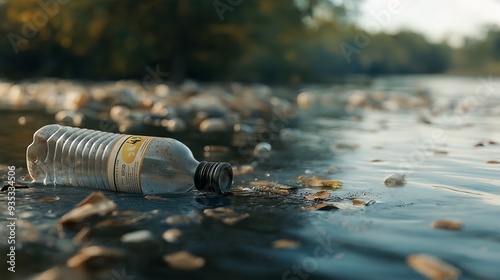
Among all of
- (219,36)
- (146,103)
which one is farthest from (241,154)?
(219,36)

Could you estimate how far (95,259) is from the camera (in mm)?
1826

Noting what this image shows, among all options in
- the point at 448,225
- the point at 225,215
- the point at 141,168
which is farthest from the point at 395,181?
the point at 141,168

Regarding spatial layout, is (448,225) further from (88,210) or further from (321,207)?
(88,210)

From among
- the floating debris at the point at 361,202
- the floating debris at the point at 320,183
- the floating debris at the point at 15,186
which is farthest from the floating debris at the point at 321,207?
the floating debris at the point at 15,186

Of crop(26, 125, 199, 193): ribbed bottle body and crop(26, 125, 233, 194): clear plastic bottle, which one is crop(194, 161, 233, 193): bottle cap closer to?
crop(26, 125, 233, 194): clear plastic bottle

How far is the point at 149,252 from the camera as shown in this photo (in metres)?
1.96

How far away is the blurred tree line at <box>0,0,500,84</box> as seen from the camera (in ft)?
60.4

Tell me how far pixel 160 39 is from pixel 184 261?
685 inches

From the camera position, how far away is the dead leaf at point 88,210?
222cm

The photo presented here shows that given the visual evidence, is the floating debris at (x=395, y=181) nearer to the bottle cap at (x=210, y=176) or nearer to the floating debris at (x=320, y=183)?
the floating debris at (x=320, y=183)

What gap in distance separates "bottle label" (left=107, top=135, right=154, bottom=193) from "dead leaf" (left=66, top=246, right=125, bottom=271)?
910mm

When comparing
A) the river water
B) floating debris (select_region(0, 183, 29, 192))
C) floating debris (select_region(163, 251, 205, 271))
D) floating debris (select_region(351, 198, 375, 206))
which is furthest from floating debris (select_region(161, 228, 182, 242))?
floating debris (select_region(0, 183, 29, 192))

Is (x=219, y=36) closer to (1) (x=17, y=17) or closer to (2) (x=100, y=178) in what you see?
(1) (x=17, y=17)

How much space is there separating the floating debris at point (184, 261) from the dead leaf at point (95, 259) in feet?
0.49
